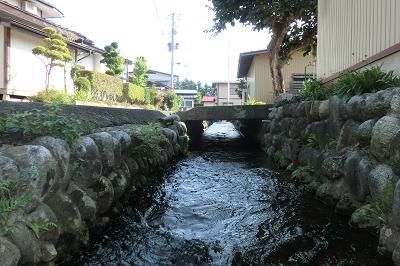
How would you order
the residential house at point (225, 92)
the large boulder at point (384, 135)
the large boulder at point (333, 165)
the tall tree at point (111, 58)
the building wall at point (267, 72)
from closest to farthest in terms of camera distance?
the large boulder at point (384, 135) → the large boulder at point (333, 165) → the building wall at point (267, 72) → the tall tree at point (111, 58) → the residential house at point (225, 92)

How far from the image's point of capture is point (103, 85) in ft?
59.3

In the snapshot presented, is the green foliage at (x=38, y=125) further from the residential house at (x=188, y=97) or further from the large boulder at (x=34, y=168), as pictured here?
the residential house at (x=188, y=97)

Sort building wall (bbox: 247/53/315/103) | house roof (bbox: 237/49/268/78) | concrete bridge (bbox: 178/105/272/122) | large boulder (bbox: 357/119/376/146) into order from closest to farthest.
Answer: large boulder (bbox: 357/119/376/146) → concrete bridge (bbox: 178/105/272/122) → building wall (bbox: 247/53/315/103) → house roof (bbox: 237/49/268/78)

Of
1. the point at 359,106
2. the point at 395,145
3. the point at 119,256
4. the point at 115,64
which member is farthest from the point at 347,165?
the point at 115,64

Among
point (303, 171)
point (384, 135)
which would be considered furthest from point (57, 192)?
point (303, 171)

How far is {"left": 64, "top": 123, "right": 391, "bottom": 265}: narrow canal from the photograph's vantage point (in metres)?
3.68

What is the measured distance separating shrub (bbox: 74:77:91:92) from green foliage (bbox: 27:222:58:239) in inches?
550

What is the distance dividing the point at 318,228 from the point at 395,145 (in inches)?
59.2

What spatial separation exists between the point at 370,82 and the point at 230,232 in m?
2.85

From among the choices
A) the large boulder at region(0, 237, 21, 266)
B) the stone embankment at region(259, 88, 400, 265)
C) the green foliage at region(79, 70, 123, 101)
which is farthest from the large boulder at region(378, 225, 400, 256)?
the green foliage at region(79, 70, 123, 101)

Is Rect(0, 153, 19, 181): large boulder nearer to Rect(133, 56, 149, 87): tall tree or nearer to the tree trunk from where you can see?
the tree trunk

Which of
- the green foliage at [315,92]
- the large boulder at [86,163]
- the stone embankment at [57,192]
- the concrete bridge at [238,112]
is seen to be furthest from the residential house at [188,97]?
the large boulder at [86,163]

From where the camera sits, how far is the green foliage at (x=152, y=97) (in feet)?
85.6

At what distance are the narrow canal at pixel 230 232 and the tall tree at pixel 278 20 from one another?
8.76 meters
